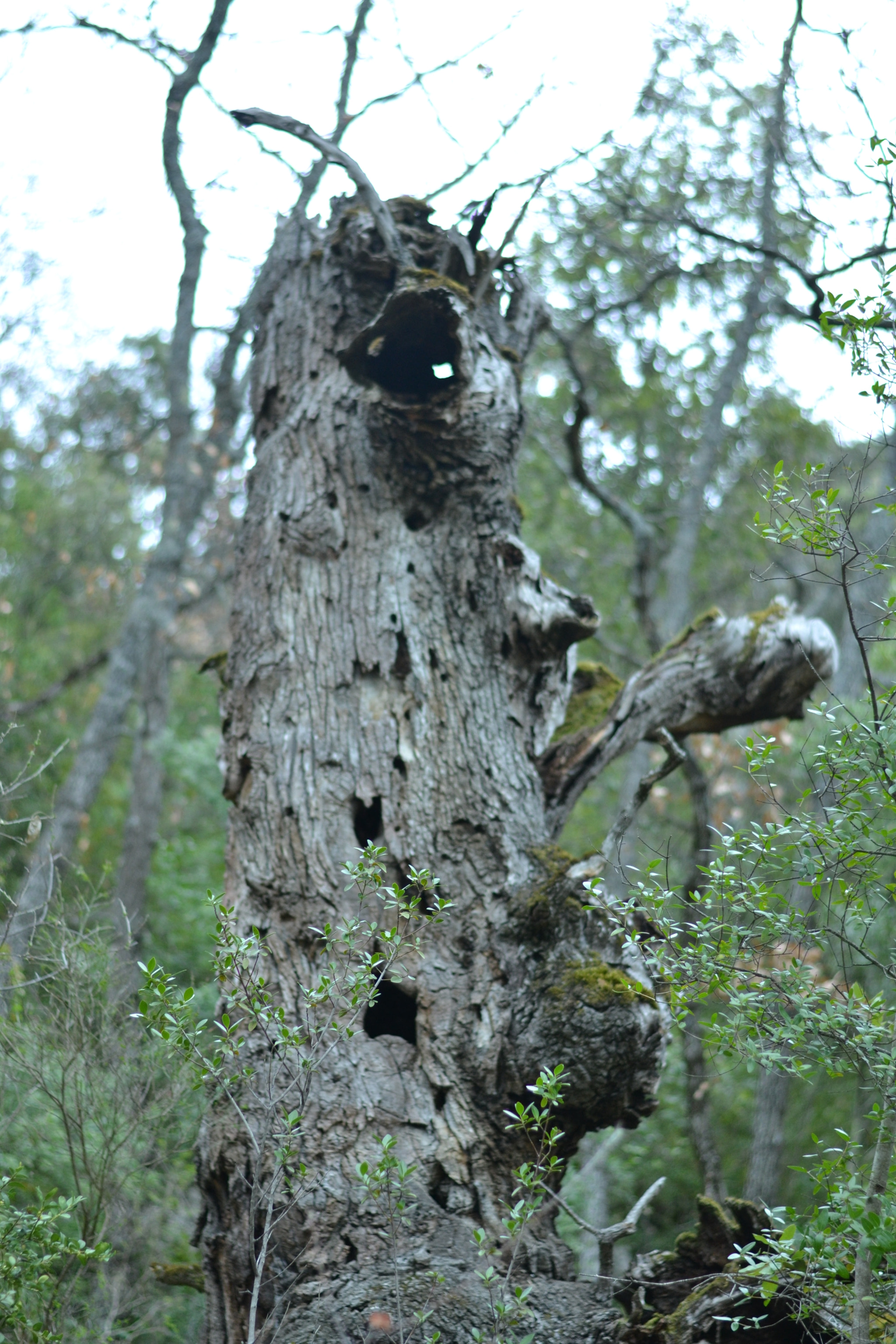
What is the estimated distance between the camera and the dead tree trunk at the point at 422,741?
3350 millimetres

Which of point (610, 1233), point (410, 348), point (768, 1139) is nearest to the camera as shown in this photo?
point (610, 1233)

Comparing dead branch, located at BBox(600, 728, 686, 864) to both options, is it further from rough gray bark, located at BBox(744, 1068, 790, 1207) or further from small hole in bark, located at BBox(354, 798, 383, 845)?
rough gray bark, located at BBox(744, 1068, 790, 1207)

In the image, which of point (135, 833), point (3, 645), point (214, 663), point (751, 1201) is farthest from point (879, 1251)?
point (3, 645)

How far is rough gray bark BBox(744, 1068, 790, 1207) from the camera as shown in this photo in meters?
9.06

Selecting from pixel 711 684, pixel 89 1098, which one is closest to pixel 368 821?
pixel 89 1098

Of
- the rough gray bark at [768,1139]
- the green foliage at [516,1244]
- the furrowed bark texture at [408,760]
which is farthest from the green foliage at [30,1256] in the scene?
the rough gray bark at [768,1139]

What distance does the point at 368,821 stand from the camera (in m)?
4.01

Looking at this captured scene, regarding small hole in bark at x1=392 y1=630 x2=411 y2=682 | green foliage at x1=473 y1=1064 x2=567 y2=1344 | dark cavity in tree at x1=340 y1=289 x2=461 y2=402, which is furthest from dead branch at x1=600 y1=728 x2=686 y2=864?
dark cavity in tree at x1=340 y1=289 x2=461 y2=402

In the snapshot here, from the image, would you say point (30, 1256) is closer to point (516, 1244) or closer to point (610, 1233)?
point (516, 1244)

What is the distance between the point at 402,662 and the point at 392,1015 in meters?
1.39

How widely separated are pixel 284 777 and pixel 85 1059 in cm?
143

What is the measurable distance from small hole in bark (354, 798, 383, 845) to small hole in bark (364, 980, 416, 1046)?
21.4 inches

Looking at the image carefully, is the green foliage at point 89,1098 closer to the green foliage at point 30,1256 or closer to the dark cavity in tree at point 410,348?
the green foliage at point 30,1256

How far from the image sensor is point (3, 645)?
1391cm
